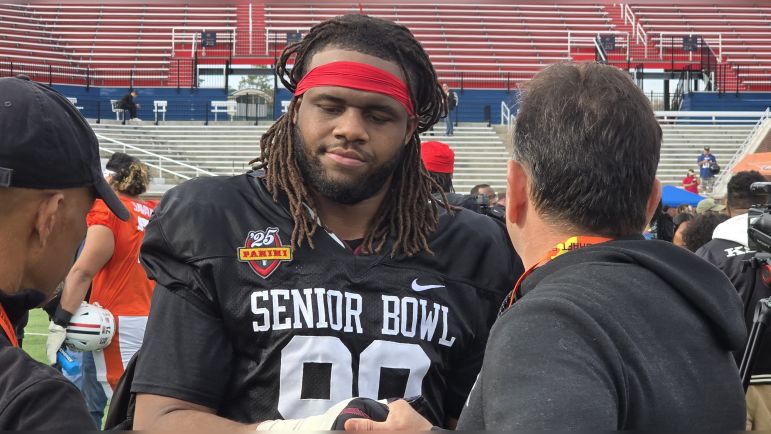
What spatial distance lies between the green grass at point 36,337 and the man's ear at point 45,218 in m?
5.76

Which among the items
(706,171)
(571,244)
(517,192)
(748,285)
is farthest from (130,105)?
(571,244)

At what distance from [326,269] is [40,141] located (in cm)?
84

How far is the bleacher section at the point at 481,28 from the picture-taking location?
3278 centimetres

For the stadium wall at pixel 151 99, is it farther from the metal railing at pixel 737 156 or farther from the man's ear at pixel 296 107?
the man's ear at pixel 296 107

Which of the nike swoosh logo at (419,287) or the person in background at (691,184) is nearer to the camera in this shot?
the nike swoosh logo at (419,287)

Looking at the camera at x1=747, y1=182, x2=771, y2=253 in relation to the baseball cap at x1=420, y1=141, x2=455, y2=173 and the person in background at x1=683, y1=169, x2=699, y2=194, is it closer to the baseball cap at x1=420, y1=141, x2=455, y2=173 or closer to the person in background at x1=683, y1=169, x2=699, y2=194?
the baseball cap at x1=420, y1=141, x2=455, y2=173

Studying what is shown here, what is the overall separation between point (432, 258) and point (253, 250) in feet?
1.45

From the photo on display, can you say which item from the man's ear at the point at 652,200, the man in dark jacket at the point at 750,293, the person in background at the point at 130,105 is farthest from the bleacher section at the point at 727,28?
the man's ear at the point at 652,200

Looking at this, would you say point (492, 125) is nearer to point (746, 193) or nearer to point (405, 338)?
point (746, 193)

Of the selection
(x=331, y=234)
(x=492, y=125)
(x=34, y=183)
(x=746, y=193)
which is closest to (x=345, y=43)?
(x=331, y=234)

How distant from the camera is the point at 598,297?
4.36 ft

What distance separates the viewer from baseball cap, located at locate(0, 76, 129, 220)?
151cm

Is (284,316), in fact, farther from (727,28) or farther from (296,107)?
(727,28)

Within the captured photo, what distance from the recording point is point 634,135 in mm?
1489
